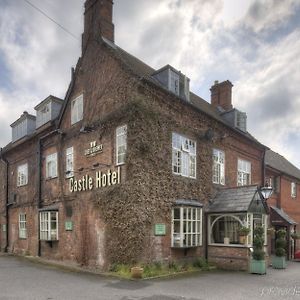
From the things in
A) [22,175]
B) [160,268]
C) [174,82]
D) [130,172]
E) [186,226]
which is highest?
[174,82]

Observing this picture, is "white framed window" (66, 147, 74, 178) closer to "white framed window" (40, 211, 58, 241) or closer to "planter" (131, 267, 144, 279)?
"white framed window" (40, 211, 58, 241)

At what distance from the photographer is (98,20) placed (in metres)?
18.8

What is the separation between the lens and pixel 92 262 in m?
16.7

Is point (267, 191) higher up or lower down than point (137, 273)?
higher up

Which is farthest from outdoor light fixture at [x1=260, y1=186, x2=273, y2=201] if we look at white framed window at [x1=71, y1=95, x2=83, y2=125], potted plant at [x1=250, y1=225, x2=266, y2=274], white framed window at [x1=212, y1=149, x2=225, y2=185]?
white framed window at [x1=71, y1=95, x2=83, y2=125]

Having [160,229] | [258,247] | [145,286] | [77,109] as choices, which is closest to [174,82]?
[77,109]

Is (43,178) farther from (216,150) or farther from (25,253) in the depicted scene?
(216,150)

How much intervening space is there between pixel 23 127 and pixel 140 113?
14.1m

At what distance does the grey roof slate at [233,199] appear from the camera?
17.7 metres

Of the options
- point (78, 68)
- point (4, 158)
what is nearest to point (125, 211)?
point (78, 68)

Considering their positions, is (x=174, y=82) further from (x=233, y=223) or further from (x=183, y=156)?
(x=233, y=223)

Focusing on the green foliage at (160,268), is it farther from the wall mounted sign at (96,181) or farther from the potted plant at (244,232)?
the wall mounted sign at (96,181)

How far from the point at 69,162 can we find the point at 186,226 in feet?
24.1

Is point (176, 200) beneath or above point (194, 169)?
beneath
